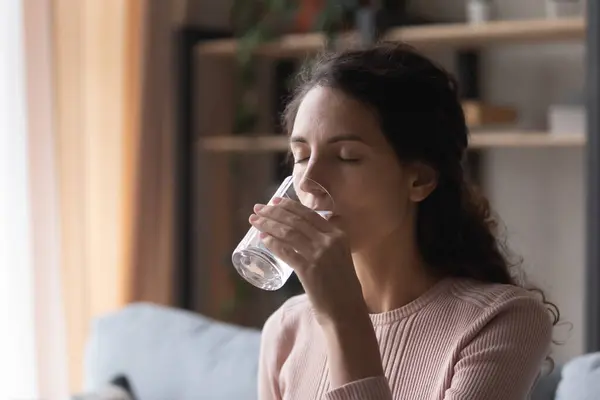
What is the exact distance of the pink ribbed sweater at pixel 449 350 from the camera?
113 cm

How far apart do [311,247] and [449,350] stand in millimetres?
263

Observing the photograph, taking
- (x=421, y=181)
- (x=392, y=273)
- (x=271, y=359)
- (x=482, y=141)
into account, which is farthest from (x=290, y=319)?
(x=482, y=141)

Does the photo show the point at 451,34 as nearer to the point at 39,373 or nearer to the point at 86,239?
the point at 86,239

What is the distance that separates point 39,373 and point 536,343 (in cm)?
170

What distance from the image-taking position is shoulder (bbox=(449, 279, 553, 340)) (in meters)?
1.18

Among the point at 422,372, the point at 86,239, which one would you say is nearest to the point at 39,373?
the point at 86,239

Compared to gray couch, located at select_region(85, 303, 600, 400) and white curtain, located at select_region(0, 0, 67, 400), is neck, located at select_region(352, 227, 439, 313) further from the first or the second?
white curtain, located at select_region(0, 0, 67, 400)

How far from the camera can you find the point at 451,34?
8.20 ft

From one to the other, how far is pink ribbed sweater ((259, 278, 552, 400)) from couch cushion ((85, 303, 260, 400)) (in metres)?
0.64

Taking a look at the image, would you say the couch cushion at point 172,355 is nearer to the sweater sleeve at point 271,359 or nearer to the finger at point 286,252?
the sweater sleeve at point 271,359

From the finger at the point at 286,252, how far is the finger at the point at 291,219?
0.02m

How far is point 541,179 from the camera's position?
2.76 m

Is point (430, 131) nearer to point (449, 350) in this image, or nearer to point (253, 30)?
point (449, 350)

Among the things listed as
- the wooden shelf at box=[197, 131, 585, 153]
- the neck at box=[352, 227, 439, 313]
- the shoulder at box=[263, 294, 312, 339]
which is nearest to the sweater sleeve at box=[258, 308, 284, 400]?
the shoulder at box=[263, 294, 312, 339]
